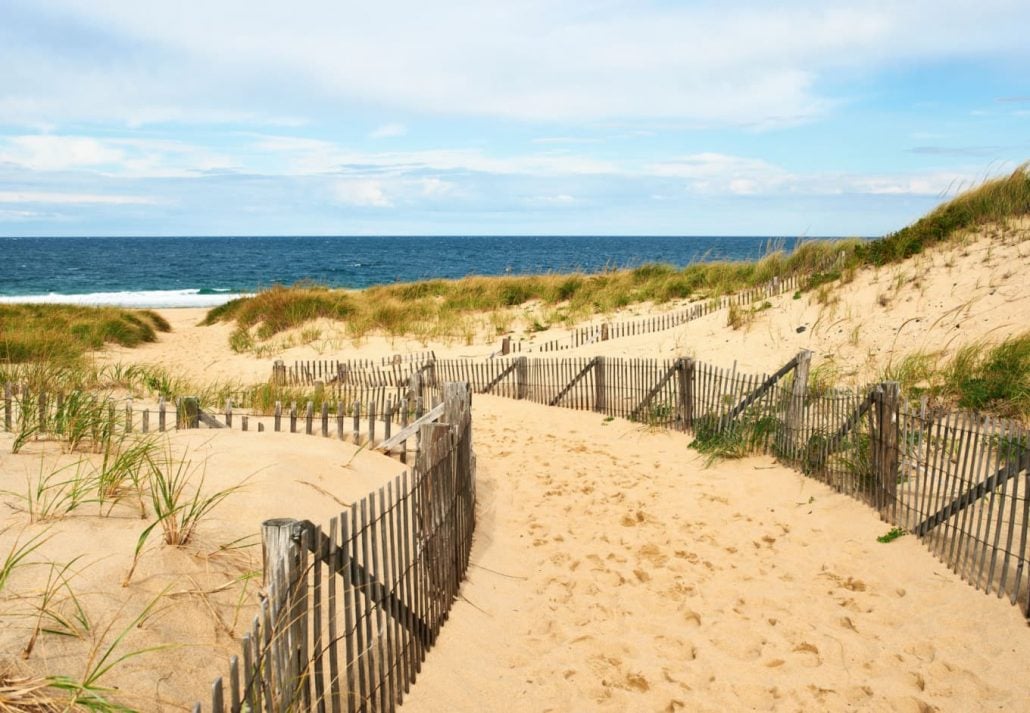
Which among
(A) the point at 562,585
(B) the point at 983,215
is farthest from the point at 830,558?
(B) the point at 983,215

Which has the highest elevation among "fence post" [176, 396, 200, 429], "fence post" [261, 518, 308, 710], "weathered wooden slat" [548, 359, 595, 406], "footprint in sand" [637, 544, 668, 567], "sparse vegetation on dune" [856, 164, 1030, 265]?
"sparse vegetation on dune" [856, 164, 1030, 265]

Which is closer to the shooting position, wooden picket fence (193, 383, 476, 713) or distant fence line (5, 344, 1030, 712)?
wooden picket fence (193, 383, 476, 713)

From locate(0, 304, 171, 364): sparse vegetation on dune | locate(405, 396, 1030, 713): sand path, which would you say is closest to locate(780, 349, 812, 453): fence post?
locate(405, 396, 1030, 713): sand path

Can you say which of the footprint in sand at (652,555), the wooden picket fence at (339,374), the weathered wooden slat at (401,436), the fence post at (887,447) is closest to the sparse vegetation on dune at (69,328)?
the wooden picket fence at (339,374)

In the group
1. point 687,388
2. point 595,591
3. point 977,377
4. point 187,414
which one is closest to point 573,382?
point 687,388

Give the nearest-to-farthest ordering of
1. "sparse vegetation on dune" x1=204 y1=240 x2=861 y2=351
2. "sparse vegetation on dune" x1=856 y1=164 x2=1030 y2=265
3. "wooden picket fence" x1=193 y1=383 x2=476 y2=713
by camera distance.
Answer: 1. "wooden picket fence" x1=193 y1=383 x2=476 y2=713
2. "sparse vegetation on dune" x1=856 y1=164 x2=1030 y2=265
3. "sparse vegetation on dune" x1=204 y1=240 x2=861 y2=351

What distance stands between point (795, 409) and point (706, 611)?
3763 mm

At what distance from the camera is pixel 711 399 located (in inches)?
400

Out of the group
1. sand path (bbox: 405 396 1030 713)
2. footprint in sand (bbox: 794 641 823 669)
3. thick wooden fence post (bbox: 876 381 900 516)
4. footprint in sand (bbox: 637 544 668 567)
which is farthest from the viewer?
thick wooden fence post (bbox: 876 381 900 516)

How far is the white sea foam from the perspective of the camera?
3900 centimetres

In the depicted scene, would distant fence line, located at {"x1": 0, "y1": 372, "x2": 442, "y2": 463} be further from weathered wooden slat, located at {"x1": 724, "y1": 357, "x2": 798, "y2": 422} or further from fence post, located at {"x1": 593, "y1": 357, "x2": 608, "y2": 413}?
weathered wooden slat, located at {"x1": 724, "y1": 357, "x2": 798, "y2": 422}

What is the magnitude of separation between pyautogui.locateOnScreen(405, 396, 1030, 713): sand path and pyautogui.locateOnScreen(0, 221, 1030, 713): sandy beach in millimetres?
16

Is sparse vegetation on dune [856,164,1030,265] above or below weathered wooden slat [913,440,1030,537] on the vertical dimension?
above

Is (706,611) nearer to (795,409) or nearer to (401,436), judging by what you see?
(401,436)
